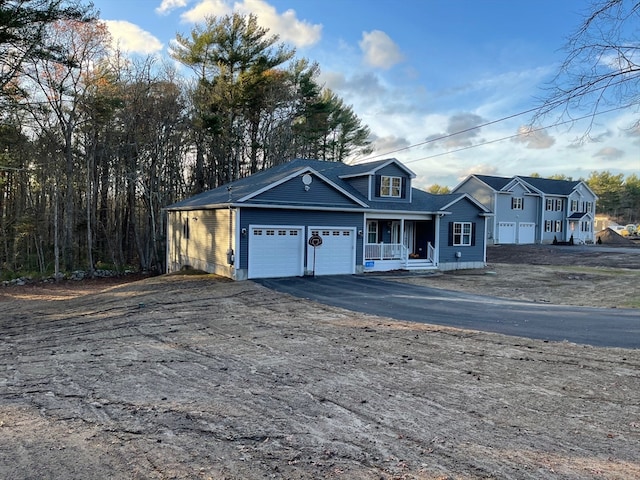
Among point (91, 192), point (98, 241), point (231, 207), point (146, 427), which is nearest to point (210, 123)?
point (91, 192)

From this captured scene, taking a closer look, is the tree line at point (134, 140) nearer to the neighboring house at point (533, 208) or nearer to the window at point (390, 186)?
the window at point (390, 186)

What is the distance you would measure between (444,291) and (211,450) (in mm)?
12348

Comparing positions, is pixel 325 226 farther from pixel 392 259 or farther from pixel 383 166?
pixel 383 166

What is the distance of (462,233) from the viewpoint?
22.2 m

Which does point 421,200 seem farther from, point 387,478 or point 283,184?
point 387,478

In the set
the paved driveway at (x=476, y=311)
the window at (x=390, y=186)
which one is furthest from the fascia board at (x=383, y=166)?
the paved driveway at (x=476, y=311)

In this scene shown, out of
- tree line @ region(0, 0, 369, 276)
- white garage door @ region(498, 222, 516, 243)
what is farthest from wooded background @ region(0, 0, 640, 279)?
white garage door @ region(498, 222, 516, 243)

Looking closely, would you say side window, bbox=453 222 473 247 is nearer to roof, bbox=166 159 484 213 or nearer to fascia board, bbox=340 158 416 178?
roof, bbox=166 159 484 213

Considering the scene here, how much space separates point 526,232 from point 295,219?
30683mm

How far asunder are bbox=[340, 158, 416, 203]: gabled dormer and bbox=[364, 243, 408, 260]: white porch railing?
221cm

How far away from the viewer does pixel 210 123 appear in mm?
26250

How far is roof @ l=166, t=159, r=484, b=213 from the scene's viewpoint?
54.6 ft

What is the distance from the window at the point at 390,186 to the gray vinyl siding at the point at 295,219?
8.18 ft

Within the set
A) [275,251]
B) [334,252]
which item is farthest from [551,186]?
[275,251]
